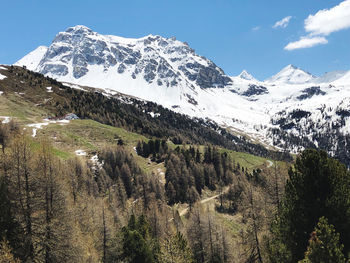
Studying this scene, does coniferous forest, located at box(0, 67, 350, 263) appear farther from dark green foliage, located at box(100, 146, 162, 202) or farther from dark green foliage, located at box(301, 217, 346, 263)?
dark green foliage, located at box(100, 146, 162, 202)

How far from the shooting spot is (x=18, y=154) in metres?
30.4

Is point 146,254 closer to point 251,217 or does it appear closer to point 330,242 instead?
point 251,217

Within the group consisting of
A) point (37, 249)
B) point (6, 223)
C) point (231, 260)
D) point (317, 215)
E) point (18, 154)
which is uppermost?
point (18, 154)

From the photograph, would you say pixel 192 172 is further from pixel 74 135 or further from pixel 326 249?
pixel 326 249

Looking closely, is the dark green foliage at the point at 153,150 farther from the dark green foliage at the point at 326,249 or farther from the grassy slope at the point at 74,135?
the dark green foliage at the point at 326,249

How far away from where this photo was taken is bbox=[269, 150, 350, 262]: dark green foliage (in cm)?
2530

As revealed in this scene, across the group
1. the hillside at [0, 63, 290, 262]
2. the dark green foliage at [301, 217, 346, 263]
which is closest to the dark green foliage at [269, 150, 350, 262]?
the dark green foliage at [301, 217, 346, 263]

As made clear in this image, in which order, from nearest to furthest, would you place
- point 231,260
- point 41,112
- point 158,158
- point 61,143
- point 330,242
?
point 330,242, point 231,260, point 61,143, point 158,158, point 41,112

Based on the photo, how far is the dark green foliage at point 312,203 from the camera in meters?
25.3

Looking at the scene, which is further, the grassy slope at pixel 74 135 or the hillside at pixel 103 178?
the grassy slope at pixel 74 135

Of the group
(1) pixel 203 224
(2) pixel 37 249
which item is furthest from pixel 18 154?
(1) pixel 203 224

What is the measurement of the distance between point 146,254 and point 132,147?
4481 inches

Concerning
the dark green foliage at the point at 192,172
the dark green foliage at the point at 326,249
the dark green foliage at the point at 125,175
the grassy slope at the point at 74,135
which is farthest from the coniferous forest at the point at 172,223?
the grassy slope at the point at 74,135

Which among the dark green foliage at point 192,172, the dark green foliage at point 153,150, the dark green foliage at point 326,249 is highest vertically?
the dark green foliage at point 326,249
